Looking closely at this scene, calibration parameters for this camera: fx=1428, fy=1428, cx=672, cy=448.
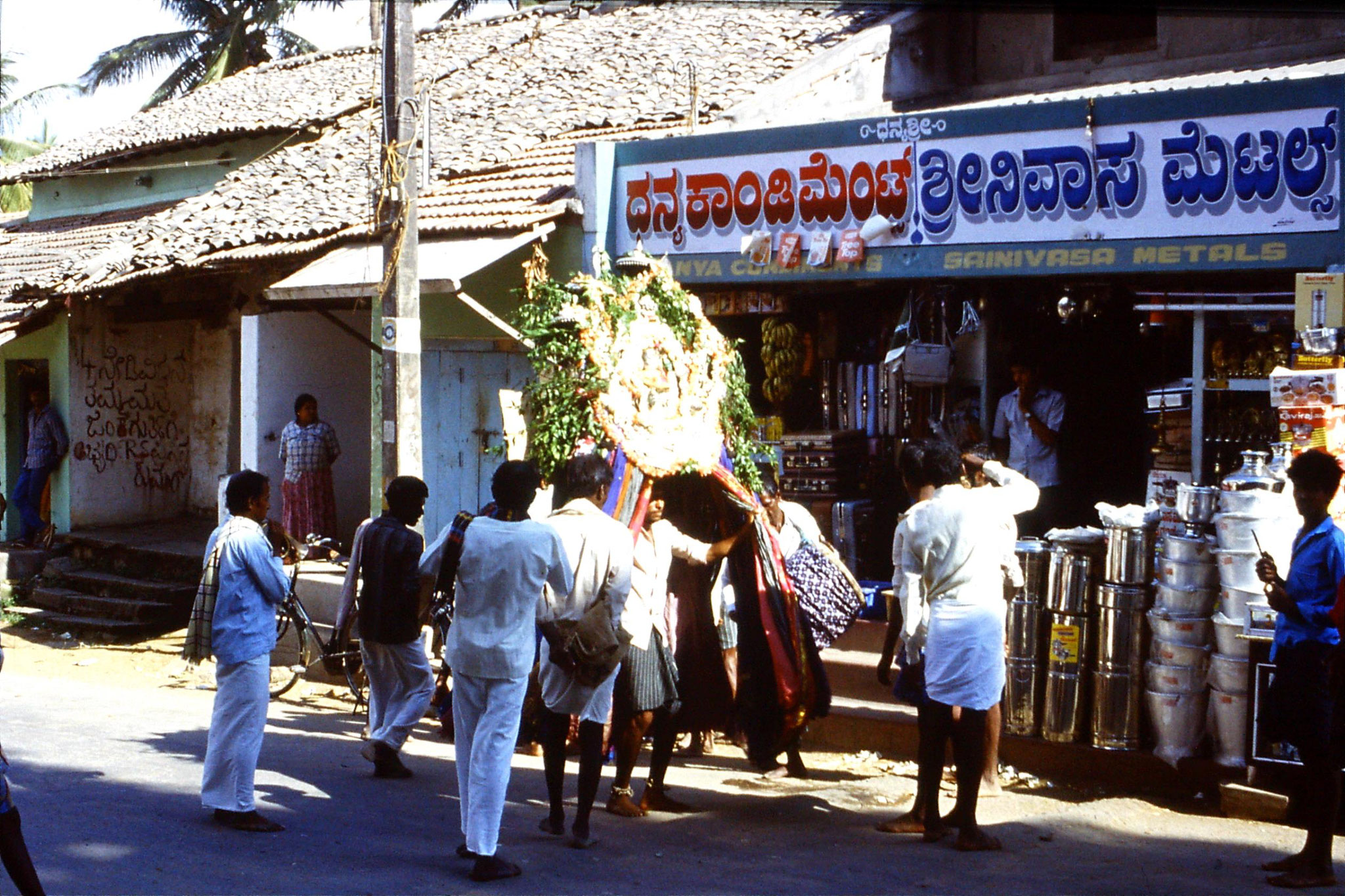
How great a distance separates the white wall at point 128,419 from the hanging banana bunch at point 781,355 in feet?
29.4

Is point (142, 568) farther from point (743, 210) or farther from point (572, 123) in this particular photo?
point (743, 210)

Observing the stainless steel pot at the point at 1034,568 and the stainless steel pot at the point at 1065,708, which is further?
the stainless steel pot at the point at 1034,568

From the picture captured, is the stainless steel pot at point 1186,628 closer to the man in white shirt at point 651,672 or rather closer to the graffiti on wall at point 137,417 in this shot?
the man in white shirt at point 651,672

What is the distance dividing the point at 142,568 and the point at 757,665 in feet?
32.9

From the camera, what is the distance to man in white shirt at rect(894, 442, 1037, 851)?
6301mm

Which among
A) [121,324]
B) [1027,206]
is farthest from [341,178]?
[1027,206]

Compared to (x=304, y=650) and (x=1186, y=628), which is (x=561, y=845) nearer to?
(x=1186, y=628)

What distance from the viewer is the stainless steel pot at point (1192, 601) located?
7297 millimetres

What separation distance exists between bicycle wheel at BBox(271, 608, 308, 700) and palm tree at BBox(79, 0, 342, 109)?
1861 centimetres

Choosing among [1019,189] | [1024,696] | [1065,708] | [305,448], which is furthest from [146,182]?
[1065,708]

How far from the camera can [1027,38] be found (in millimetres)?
13188

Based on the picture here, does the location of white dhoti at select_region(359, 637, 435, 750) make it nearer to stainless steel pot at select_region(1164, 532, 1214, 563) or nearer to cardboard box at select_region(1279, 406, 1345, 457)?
stainless steel pot at select_region(1164, 532, 1214, 563)

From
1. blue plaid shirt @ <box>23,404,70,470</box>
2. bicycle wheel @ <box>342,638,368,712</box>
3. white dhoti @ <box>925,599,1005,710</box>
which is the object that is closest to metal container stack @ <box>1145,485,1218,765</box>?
white dhoti @ <box>925,599,1005,710</box>

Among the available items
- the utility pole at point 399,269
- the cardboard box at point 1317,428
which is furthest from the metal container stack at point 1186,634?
the utility pole at point 399,269
